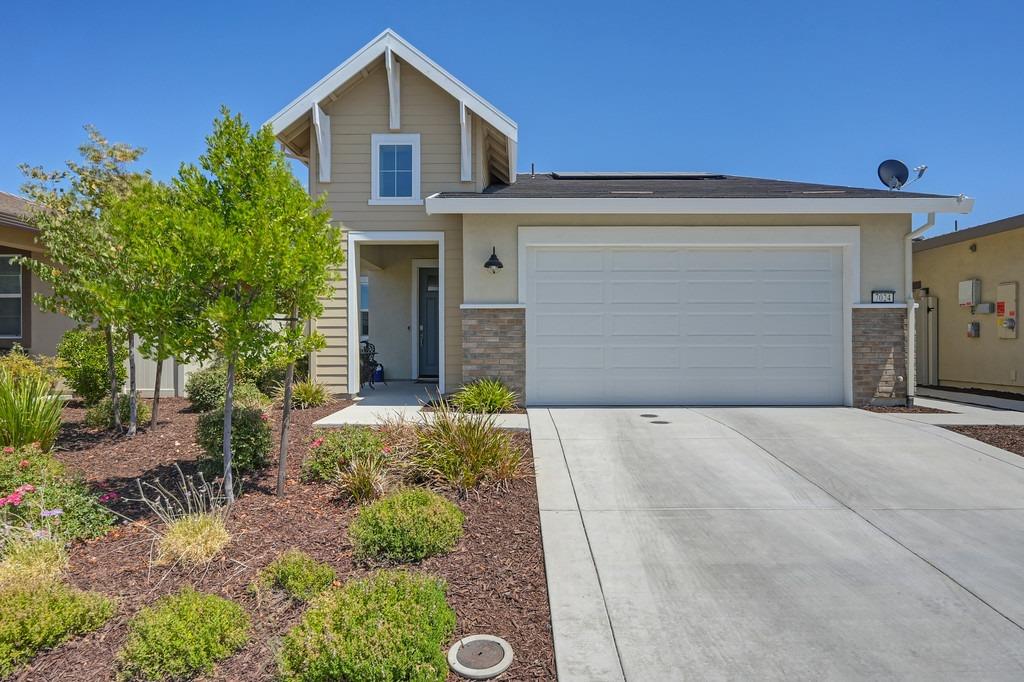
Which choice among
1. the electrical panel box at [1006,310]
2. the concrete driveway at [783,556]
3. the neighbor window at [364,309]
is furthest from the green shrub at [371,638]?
the electrical panel box at [1006,310]

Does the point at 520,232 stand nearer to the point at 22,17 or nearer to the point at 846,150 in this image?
the point at 22,17

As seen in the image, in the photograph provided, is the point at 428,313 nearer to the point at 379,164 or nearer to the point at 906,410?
the point at 379,164

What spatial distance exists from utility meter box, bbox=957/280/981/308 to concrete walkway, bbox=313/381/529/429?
10212 mm

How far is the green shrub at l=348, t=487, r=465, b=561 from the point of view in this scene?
13.0ft

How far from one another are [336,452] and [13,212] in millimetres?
10491

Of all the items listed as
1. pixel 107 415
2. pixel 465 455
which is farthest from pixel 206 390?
pixel 465 455

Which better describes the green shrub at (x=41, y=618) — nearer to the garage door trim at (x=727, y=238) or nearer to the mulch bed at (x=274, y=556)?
the mulch bed at (x=274, y=556)

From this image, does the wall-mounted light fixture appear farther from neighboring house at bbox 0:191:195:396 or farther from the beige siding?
neighboring house at bbox 0:191:195:396

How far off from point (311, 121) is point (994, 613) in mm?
11185

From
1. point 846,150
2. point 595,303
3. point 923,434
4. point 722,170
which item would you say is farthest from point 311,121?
point 846,150

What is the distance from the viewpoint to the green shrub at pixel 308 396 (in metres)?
9.69

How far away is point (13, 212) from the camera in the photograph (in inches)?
447

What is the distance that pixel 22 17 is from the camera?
33.7 ft

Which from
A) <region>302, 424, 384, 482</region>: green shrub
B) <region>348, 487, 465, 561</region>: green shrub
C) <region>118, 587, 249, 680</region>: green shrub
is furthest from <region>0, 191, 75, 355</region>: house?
<region>118, 587, 249, 680</region>: green shrub
